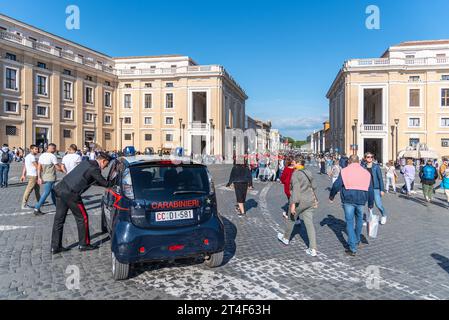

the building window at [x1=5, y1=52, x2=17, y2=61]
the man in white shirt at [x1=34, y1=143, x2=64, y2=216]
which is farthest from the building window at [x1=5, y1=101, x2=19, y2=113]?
the man in white shirt at [x1=34, y1=143, x2=64, y2=216]

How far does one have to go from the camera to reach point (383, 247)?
6.03 metres

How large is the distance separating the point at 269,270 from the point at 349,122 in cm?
4690

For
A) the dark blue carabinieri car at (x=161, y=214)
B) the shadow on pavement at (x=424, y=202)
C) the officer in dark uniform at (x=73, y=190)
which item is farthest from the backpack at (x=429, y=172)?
the officer in dark uniform at (x=73, y=190)

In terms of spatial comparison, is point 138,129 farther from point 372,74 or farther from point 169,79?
point 372,74

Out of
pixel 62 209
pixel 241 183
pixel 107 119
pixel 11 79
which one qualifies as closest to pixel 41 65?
pixel 11 79

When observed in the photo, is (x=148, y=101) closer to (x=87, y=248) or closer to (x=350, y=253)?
(x=87, y=248)

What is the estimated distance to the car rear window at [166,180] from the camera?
4.27m

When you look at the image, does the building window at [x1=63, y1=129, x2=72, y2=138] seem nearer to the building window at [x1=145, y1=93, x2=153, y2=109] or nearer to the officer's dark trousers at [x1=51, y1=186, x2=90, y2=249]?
the building window at [x1=145, y1=93, x2=153, y2=109]

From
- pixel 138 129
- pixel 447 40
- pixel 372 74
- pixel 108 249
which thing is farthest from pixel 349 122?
pixel 108 249

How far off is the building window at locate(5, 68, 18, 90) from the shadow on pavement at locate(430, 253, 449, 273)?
46.8 metres

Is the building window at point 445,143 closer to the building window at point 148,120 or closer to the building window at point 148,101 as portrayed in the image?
the building window at point 148,120

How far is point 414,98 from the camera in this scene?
45656mm

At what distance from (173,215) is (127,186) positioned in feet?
2.42

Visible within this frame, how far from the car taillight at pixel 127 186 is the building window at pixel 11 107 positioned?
43.5 metres
